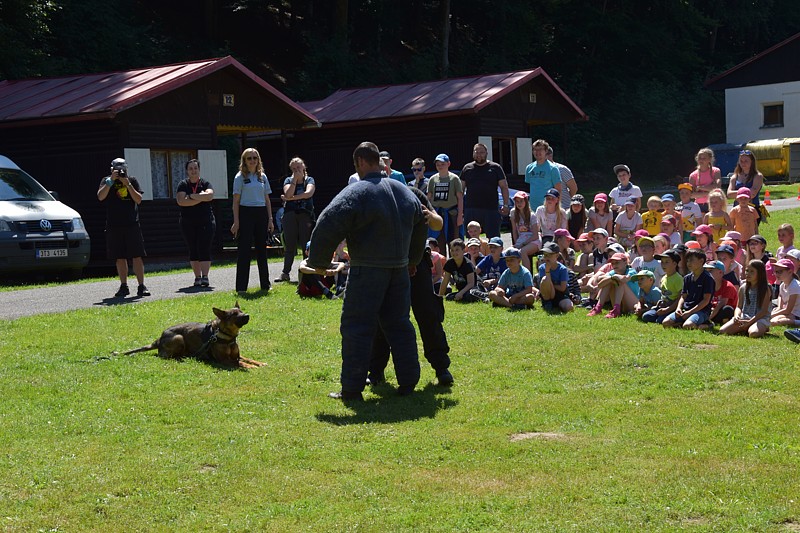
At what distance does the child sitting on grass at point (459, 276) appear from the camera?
13086 millimetres

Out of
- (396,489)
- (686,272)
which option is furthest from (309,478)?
(686,272)

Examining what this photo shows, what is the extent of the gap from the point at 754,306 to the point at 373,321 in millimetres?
4474

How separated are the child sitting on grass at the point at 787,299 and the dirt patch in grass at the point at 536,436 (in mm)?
4567

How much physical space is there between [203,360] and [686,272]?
5312mm

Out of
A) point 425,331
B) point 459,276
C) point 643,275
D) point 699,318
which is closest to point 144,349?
point 425,331

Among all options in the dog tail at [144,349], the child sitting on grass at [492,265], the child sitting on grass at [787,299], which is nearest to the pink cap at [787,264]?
the child sitting on grass at [787,299]

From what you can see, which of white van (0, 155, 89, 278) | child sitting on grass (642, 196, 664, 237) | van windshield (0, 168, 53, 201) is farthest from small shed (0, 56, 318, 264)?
child sitting on grass (642, 196, 664, 237)

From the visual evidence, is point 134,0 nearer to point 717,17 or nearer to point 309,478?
point 717,17

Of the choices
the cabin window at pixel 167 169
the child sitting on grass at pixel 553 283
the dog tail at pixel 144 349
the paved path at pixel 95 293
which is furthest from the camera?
the cabin window at pixel 167 169

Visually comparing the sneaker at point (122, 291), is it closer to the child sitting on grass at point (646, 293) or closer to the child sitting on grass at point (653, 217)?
the child sitting on grass at point (646, 293)

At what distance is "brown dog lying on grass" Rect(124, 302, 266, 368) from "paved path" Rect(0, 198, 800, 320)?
3.61 metres

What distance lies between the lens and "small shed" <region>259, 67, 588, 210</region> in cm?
2642

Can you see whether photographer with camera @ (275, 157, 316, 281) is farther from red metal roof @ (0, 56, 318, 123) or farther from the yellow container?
the yellow container

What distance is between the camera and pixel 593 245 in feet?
44.0
